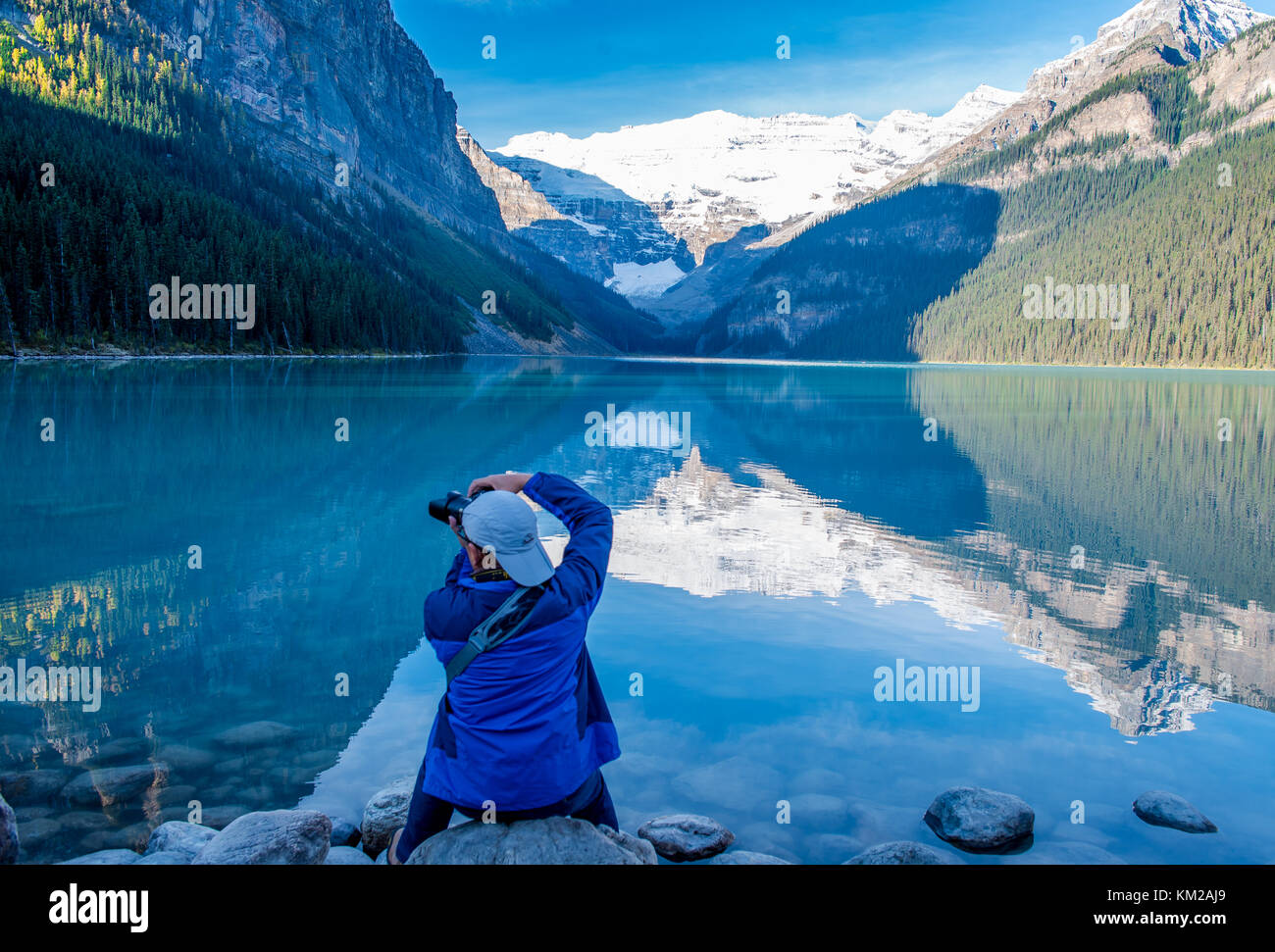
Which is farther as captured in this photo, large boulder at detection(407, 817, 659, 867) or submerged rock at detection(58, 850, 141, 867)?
submerged rock at detection(58, 850, 141, 867)

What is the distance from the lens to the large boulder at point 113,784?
7.07 meters

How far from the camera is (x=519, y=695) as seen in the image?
4.82 metres

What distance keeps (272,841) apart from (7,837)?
1.95 m

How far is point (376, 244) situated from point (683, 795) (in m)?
192

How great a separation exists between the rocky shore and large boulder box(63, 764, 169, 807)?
0.07 feet

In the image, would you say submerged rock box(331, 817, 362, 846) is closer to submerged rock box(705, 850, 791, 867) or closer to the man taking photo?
the man taking photo

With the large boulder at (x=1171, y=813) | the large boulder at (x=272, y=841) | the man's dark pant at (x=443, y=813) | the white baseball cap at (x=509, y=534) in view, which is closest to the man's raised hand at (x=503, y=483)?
the white baseball cap at (x=509, y=534)

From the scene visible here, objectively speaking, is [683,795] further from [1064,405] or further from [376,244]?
[376,244]

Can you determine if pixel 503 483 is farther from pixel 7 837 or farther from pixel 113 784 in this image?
pixel 113 784

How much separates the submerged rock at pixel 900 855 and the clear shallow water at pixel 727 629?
0.54 m

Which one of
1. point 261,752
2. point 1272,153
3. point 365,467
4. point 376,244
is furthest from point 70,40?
point 1272,153

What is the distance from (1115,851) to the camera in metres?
6.68

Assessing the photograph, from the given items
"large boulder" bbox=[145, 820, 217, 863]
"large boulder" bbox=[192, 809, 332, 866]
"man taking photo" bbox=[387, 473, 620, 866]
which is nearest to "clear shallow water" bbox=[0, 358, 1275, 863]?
"large boulder" bbox=[145, 820, 217, 863]

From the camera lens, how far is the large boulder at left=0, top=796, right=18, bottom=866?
567 centimetres
